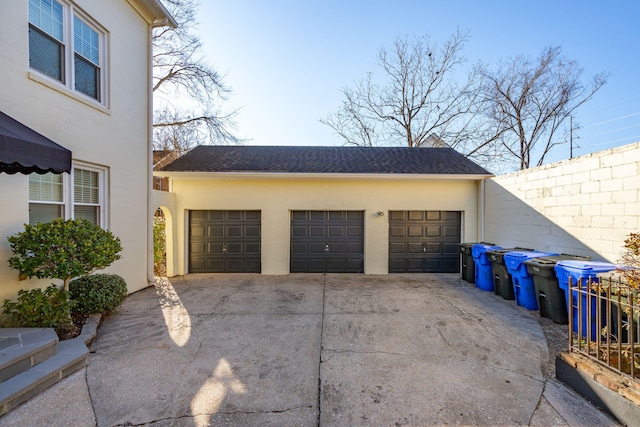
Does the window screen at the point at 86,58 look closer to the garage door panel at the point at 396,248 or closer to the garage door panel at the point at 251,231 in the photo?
the garage door panel at the point at 251,231

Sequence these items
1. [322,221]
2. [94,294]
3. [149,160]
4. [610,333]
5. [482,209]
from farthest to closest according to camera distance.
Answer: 1. [322,221]
2. [482,209]
3. [149,160]
4. [94,294]
5. [610,333]

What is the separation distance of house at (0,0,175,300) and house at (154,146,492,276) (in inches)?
72.0

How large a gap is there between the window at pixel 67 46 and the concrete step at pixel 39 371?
4.09m

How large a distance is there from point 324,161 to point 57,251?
7101mm

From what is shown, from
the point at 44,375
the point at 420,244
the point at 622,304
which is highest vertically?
the point at 622,304

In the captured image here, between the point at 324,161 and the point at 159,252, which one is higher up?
the point at 324,161

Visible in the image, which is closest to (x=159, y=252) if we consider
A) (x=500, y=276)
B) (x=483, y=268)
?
(x=483, y=268)

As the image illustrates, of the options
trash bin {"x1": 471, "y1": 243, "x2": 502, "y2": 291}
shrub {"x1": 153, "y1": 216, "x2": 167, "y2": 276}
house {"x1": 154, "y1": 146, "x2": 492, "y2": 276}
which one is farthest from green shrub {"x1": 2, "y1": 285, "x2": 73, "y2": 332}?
trash bin {"x1": 471, "y1": 243, "x2": 502, "y2": 291}

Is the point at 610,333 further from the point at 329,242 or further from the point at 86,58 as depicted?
the point at 86,58

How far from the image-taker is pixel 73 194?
5039mm

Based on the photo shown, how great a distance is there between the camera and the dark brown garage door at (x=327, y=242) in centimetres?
866

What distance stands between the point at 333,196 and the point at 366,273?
2.54 metres

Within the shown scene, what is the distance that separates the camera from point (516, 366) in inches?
134

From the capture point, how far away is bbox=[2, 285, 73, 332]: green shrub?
371 cm
